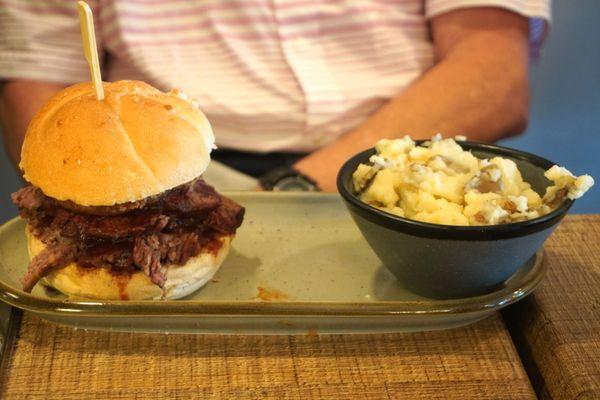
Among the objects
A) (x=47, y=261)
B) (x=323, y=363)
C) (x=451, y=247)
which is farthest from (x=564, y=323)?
(x=47, y=261)

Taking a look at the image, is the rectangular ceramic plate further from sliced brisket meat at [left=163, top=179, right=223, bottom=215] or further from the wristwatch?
the wristwatch

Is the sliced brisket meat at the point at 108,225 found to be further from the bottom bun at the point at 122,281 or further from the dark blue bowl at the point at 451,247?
the dark blue bowl at the point at 451,247

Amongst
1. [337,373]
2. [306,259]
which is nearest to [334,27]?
[306,259]

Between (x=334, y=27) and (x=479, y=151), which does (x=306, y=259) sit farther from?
(x=334, y=27)

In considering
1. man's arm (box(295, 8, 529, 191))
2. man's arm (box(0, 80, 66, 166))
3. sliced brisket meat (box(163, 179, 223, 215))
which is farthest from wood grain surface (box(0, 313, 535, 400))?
man's arm (box(0, 80, 66, 166))

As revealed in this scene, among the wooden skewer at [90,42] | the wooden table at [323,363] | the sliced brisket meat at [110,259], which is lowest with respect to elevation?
the wooden table at [323,363]

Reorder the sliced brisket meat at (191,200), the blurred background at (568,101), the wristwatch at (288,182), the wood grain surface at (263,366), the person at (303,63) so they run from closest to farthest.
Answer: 1. the wood grain surface at (263,366)
2. the sliced brisket meat at (191,200)
3. the wristwatch at (288,182)
4. the person at (303,63)
5. the blurred background at (568,101)

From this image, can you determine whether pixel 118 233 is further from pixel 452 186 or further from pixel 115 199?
pixel 452 186

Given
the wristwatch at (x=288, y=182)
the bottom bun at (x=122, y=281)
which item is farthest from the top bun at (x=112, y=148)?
the wristwatch at (x=288, y=182)
